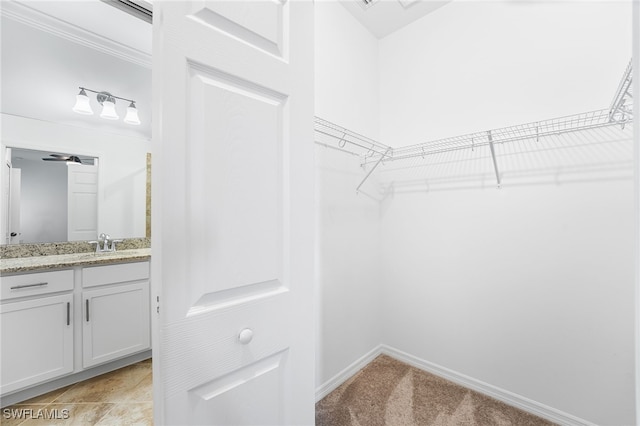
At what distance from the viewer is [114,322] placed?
1.99 metres

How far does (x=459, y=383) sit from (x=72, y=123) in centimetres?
360

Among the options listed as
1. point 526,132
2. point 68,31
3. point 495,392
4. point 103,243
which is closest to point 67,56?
point 68,31

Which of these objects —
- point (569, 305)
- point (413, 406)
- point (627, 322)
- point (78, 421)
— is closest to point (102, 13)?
point (78, 421)

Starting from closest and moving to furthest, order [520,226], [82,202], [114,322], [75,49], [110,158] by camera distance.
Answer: [520,226], [75,49], [114,322], [82,202], [110,158]

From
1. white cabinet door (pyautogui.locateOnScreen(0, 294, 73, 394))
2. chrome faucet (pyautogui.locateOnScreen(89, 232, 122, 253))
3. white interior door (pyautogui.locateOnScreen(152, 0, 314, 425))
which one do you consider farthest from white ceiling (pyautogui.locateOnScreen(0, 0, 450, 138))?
→ white interior door (pyautogui.locateOnScreen(152, 0, 314, 425))

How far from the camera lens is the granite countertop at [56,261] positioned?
65.0 inches

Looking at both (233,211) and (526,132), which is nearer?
(233,211)

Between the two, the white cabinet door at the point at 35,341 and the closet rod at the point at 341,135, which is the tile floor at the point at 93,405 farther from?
the closet rod at the point at 341,135

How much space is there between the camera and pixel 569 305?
148 cm

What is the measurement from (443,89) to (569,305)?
1.60 meters

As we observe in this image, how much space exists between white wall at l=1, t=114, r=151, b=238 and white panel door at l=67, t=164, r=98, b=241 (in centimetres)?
4

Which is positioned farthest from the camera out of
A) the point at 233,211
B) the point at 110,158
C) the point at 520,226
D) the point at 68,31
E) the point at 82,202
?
the point at 110,158

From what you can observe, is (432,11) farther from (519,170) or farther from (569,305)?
(569,305)

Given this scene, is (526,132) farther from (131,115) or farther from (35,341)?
(35,341)
